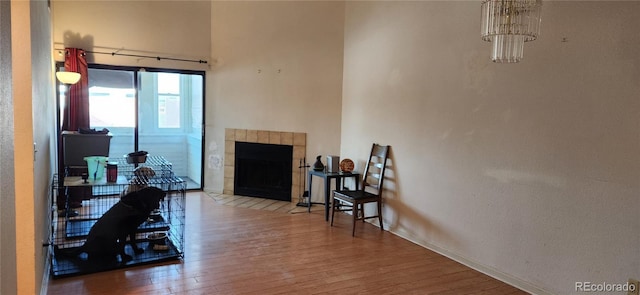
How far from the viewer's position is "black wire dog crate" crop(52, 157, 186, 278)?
344cm

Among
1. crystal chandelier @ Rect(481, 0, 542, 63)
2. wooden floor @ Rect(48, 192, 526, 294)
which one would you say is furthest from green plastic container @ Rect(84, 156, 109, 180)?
crystal chandelier @ Rect(481, 0, 542, 63)

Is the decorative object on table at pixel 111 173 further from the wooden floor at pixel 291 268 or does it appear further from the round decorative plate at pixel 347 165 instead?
the round decorative plate at pixel 347 165

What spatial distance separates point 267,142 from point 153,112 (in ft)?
6.21

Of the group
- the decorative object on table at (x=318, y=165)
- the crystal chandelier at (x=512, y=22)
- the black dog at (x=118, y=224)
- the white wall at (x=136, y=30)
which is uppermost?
the white wall at (x=136, y=30)

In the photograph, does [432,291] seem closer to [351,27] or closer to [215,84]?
[351,27]

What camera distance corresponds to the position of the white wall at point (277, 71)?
5.81m

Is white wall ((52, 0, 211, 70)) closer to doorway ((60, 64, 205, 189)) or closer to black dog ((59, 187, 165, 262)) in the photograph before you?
doorway ((60, 64, 205, 189))

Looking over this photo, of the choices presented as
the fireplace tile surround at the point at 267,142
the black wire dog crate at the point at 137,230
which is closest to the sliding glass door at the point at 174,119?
the fireplace tile surround at the point at 267,142

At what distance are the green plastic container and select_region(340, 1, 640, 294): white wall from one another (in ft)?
9.44

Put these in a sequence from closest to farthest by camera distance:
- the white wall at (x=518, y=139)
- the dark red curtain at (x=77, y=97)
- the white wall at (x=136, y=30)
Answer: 1. the white wall at (x=518, y=139)
2. the dark red curtain at (x=77, y=97)
3. the white wall at (x=136, y=30)

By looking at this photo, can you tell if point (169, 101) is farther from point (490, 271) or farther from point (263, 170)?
point (490, 271)

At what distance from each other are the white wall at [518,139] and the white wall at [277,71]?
1030mm

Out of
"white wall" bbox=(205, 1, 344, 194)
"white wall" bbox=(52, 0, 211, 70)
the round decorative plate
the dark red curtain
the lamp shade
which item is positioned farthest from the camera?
"white wall" bbox=(205, 1, 344, 194)

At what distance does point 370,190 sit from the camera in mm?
5035
